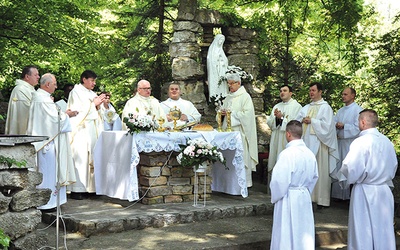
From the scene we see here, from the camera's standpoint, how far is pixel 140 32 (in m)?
16.4

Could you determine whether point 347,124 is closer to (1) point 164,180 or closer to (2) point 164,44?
(1) point 164,180

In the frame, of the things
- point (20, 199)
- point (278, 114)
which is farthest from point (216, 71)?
point (20, 199)

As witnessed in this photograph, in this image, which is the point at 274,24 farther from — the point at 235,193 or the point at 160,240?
the point at 160,240

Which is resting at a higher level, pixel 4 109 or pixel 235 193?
pixel 4 109

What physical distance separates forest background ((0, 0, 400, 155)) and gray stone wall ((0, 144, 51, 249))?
6.58 m

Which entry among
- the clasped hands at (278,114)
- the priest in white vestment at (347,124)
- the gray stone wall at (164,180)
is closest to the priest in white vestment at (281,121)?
the clasped hands at (278,114)

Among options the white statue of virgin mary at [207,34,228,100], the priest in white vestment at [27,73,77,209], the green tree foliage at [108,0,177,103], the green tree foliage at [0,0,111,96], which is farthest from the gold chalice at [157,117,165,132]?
the green tree foliage at [108,0,177,103]

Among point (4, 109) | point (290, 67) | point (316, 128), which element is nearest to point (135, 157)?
point (316, 128)

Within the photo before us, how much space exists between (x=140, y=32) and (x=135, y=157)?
8.06 metres

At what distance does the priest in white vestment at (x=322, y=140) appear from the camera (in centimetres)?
1035

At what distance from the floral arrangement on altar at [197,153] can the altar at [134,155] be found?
0.36 m

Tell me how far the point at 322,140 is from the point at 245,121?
141cm

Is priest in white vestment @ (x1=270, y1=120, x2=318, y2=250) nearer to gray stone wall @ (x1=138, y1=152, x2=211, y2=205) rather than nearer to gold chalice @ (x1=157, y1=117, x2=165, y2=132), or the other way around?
gray stone wall @ (x1=138, y1=152, x2=211, y2=205)

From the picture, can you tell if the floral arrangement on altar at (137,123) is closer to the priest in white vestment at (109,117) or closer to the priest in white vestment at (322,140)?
the priest in white vestment at (109,117)
